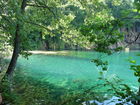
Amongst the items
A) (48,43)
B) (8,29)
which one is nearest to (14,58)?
(8,29)

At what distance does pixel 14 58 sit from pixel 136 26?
74.6 meters

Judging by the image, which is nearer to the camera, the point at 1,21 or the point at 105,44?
the point at 105,44

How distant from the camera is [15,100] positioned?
816 centimetres

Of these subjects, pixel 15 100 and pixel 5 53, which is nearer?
pixel 15 100

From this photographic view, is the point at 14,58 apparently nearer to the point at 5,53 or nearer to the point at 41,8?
the point at 5,53

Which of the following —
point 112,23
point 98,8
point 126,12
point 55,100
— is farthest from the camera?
point 98,8

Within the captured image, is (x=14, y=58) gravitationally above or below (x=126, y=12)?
below

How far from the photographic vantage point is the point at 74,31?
10.2 m

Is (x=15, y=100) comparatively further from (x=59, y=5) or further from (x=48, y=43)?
(x=48, y=43)

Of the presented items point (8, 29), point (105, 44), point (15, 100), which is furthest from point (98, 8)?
point (105, 44)

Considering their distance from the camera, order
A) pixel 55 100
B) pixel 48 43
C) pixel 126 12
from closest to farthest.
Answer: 1. pixel 126 12
2. pixel 55 100
3. pixel 48 43

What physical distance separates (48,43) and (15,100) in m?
52.1

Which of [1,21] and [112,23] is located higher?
[1,21]

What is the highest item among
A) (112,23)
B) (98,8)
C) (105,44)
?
(98,8)
